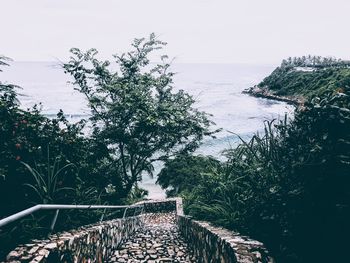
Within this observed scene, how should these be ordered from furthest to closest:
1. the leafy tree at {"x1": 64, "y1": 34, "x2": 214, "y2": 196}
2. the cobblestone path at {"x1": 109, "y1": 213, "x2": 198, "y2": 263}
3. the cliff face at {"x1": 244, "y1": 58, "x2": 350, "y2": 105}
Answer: the cliff face at {"x1": 244, "y1": 58, "x2": 350, "y2": 105}
the leafy tree at {"x1": 64, "y1": 34, "x2": 214, "y2": 196}
the cobblestone path at {"x1": 109, "y1": 213, "x2": 198, "y2": 263}

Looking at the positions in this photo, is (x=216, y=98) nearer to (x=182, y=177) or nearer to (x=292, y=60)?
(x=292, y=60)

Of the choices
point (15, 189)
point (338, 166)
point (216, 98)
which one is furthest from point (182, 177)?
point (216, 98)

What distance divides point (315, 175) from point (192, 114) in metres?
12.2

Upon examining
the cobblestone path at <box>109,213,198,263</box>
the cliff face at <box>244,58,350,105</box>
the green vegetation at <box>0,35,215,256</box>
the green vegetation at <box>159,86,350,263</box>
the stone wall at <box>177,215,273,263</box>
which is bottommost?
the cobblestone path at <box>109,213,198,263</box>

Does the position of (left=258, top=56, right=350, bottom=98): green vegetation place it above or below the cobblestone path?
above

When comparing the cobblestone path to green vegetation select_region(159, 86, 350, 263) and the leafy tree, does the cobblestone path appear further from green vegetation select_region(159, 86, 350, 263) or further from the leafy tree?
the leafy tree

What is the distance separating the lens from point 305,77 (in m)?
56.1

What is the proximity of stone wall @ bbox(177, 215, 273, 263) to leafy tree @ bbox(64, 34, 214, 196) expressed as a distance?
738cm

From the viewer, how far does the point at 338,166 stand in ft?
9.66

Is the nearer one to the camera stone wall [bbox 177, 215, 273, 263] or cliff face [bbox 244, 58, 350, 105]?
stone wall [bbox 177, 215, 273, 263]

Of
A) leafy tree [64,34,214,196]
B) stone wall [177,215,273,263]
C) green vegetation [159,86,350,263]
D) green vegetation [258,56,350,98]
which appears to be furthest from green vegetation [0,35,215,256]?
green vegetation [258,56,350,98]

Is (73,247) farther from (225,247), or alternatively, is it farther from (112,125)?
(112,125)

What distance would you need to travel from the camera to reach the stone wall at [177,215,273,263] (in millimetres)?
3389

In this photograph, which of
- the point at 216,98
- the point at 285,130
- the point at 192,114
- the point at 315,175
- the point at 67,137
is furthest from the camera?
the point at 216,98
